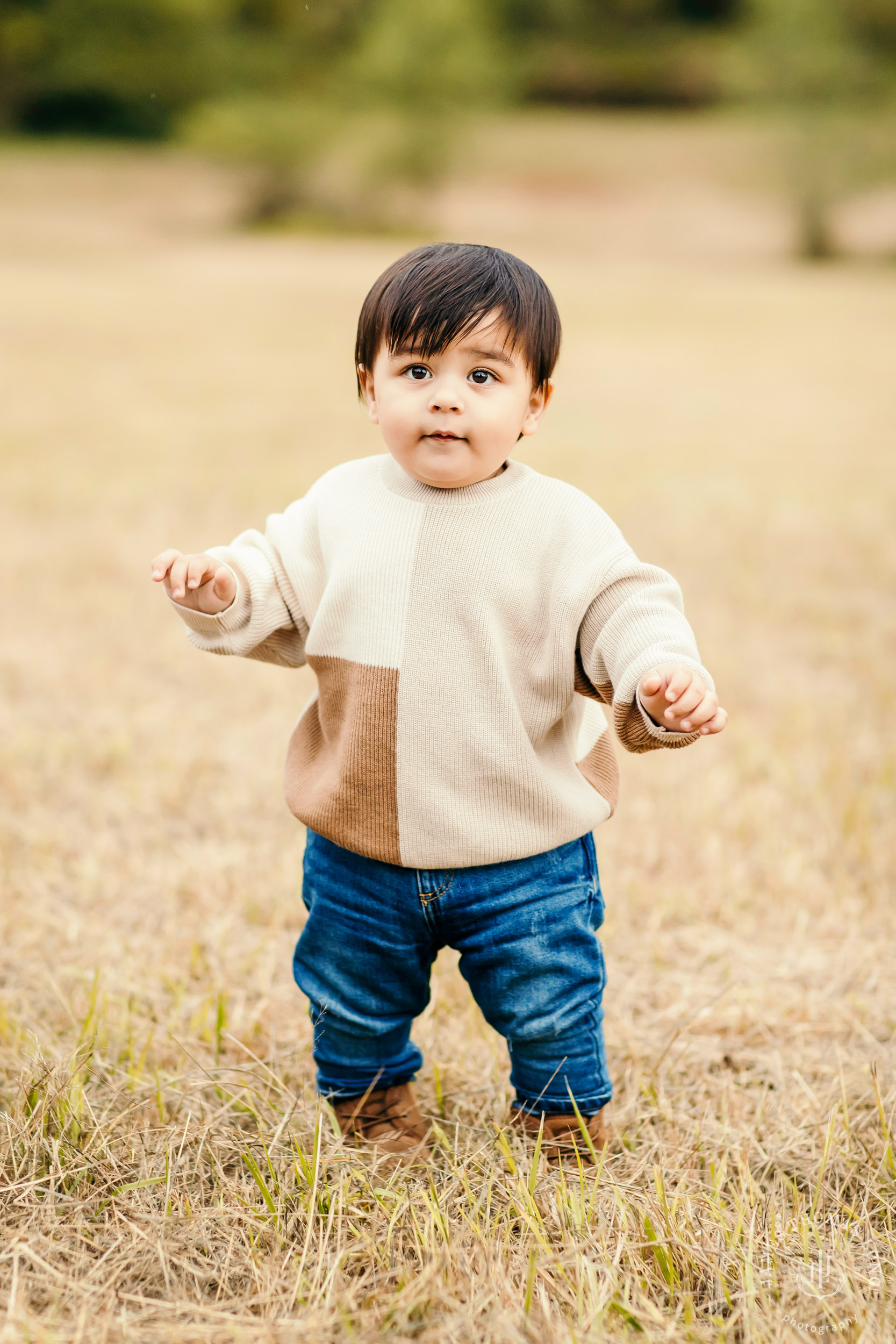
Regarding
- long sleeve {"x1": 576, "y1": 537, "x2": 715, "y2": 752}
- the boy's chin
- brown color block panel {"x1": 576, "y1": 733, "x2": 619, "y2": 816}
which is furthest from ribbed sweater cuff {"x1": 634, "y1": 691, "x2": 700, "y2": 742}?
the boy's chin

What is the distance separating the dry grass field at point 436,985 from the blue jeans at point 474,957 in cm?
11

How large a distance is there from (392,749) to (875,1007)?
1104 mm

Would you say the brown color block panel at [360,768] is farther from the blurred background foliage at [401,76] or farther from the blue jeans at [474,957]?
the blurred background foliage at [401,76]

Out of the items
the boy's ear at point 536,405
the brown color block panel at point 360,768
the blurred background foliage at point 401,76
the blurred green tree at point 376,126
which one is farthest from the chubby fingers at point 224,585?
the blurred green tree at point 376,126

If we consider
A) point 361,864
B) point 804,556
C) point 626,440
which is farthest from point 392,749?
point 626,440

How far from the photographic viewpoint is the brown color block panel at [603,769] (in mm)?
1467

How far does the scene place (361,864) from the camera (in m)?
1.42

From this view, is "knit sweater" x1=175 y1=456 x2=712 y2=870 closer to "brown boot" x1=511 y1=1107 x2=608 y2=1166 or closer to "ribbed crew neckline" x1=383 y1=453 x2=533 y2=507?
"ribbed crew neckline" x1=383 y1=453 x2=533 y2=507

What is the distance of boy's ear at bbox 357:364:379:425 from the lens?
136 cm

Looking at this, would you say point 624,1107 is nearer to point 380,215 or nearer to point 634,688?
point 634,688

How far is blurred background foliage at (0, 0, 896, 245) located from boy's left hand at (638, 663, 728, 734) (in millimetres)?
24072

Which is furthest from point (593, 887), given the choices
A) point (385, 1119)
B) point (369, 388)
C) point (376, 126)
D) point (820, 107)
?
point (376, 126)

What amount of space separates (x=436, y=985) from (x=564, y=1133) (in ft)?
1.67

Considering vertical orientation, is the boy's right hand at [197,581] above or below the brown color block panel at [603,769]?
above
